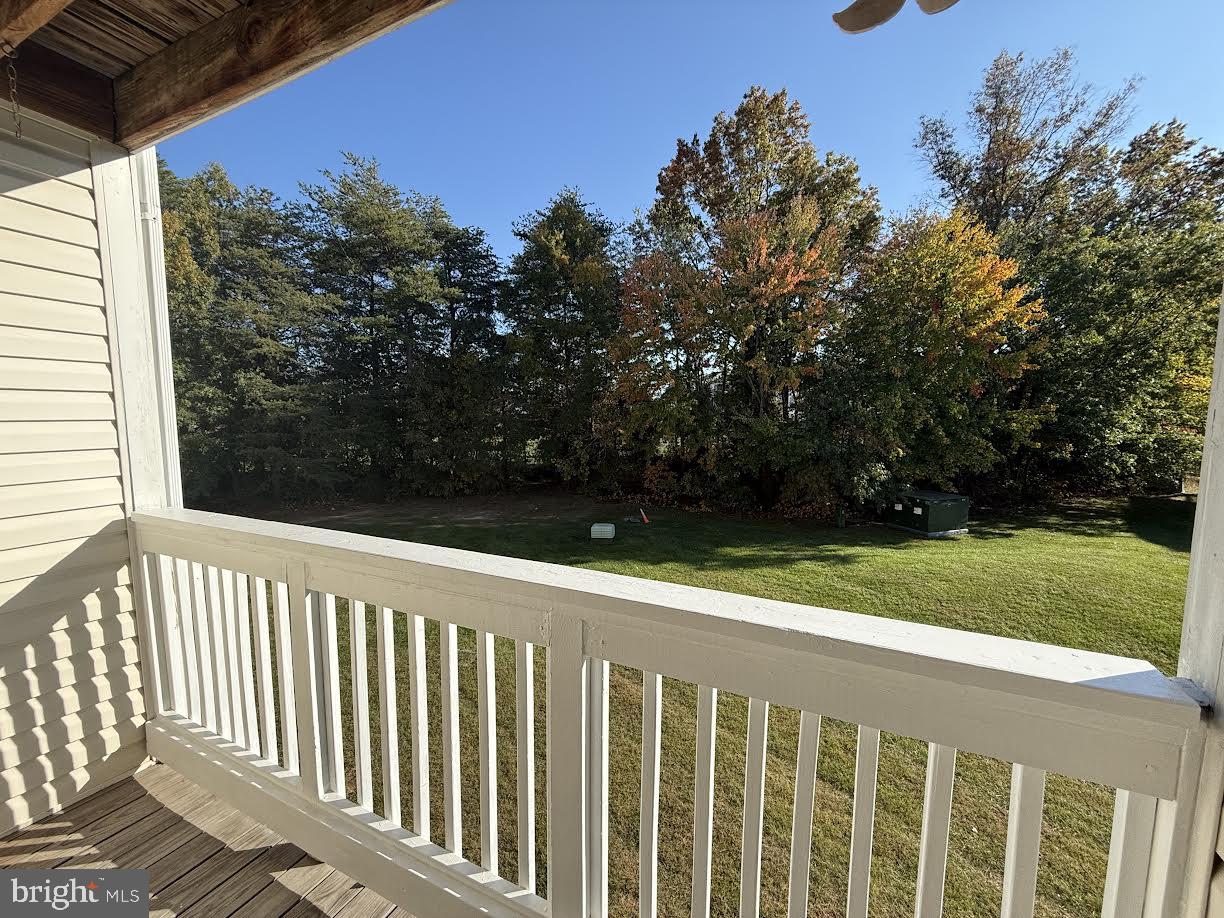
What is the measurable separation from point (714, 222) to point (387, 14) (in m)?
7.72

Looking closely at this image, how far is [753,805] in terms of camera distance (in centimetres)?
80

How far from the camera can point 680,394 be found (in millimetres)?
8016

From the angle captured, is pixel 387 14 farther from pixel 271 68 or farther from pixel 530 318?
pixel 530 318

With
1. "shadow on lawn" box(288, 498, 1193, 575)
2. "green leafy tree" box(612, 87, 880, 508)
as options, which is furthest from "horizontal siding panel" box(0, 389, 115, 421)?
"green leafy tree" box(612, 87, 880, 508)

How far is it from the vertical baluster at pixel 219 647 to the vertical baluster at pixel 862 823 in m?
1.72

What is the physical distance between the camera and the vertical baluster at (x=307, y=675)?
4.27ft

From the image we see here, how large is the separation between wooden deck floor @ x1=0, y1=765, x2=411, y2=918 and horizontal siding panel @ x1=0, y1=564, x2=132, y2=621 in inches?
25.8

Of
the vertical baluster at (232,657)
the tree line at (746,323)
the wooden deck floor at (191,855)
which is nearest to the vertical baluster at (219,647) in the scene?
the vertical baluster at (232,657)

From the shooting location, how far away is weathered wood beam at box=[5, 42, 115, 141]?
4.63ft

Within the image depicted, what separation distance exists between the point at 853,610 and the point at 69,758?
496 cm

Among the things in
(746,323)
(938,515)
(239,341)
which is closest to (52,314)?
(746,323)

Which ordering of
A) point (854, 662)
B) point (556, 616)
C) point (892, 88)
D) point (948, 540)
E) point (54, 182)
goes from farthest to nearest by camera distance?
point (948, 540) < point (892, 88) < point (54, 182) < point (556, 616) < point (854, 662)

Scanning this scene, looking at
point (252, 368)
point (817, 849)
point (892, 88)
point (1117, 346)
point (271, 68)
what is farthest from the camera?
point (252, 368)

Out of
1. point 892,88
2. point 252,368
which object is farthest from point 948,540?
point 252,368
